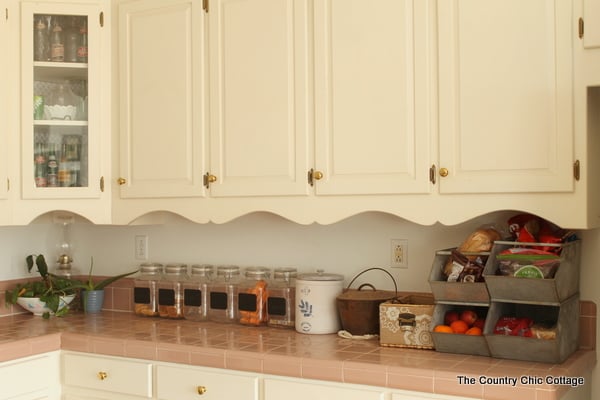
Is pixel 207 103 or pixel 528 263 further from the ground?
pixel 207 103

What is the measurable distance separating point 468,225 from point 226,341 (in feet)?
3.21

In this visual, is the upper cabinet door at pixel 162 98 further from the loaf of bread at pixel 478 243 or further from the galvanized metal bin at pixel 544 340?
the galvanized metal bin at pixel 544 340

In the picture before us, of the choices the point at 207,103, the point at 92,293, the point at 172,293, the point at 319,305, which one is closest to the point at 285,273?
the point at 319,305

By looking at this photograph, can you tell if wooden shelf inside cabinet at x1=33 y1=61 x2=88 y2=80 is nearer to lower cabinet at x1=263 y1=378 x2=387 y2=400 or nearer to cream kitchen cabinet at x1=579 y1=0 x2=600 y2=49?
lower cabinet at x1=263 y1=378 x2=387 y2=400

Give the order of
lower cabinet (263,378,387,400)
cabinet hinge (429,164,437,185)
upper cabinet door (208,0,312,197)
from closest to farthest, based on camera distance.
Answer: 1. lower cabinet (263,378,387,400)
2. cabinet hinge (429,164,437,185)
3. upper cabinet door (208,0,312,197)

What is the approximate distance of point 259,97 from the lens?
272 cm

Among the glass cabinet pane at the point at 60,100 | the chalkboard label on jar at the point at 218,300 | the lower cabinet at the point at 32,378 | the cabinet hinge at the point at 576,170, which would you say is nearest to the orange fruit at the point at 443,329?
the cabinet hinge at the point at 576,170

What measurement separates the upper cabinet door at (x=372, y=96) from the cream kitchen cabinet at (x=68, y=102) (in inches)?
40.6

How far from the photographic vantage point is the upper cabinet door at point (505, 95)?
2182 mm

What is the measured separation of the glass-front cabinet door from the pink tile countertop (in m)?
0.58

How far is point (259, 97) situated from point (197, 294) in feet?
2.97

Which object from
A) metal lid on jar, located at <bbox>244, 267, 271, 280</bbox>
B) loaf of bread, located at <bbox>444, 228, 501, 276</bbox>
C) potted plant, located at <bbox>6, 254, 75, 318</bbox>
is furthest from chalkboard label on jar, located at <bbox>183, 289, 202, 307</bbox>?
loaf of bread, located at <bbox>444, 228, 501, 276</bbox>

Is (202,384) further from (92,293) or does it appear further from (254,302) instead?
(92,293)

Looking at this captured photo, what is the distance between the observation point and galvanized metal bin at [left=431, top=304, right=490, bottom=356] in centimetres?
229
